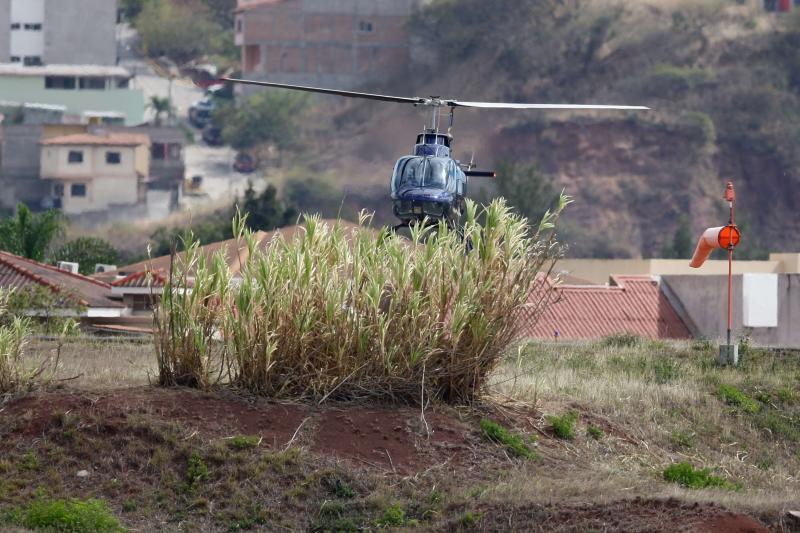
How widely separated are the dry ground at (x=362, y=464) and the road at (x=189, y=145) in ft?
295

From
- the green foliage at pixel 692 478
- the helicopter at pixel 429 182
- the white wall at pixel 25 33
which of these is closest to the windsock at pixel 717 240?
the helicopter at pixel 429 182

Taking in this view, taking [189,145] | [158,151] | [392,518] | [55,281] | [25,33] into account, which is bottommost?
[392,518]

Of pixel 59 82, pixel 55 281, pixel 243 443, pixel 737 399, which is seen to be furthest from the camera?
pixel 59 82

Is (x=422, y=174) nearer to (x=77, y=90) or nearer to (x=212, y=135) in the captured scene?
(x=77, y=90)

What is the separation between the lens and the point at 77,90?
116 m

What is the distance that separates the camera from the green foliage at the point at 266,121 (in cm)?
12500

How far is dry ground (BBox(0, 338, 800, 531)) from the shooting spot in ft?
52.7

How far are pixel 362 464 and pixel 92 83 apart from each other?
4054 inches

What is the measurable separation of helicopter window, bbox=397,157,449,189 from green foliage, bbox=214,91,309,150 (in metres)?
99.5

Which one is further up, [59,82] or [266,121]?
[59,82]

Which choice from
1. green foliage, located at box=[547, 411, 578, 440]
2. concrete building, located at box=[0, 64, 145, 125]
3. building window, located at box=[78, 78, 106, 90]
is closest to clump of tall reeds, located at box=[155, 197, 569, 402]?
green foliage, located at box=[547, 411, 578, 440]

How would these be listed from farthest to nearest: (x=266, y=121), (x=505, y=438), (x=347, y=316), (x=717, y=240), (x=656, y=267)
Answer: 1. (x=266, y=121)
2. (x=656, y=267)
3. (x=717, y=240)
4. (x=347, y=316)
5. (x=505, y=438)

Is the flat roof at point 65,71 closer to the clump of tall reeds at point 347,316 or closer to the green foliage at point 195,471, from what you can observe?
the clump of tall reeds at point 347,316

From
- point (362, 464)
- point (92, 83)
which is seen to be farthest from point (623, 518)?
point (92, 83)
